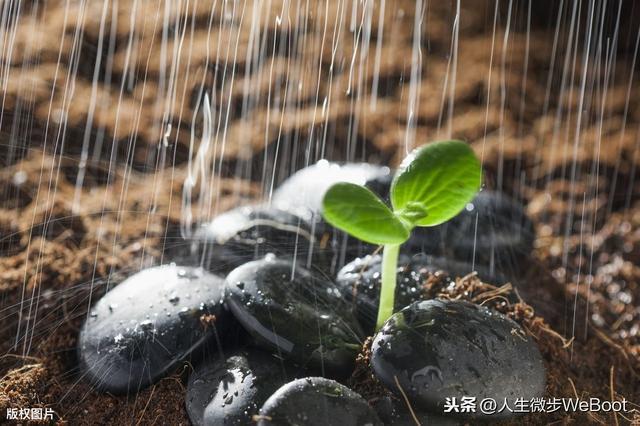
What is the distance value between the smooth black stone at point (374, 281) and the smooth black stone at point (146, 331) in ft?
0.85

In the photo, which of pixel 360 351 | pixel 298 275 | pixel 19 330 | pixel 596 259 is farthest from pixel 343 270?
pixel 596 259

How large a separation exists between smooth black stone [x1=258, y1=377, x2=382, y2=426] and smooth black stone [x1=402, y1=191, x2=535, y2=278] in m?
0.59

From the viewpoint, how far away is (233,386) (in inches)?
47.9

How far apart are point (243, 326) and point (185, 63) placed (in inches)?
72.1

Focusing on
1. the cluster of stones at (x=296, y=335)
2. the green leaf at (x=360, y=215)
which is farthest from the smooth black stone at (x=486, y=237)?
the green leaf at (x=360, y=215)

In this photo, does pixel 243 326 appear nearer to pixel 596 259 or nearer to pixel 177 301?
pixel 177 301

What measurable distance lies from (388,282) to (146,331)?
0.45 m

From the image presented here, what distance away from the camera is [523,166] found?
2.60 m

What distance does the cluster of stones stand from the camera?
1155 mm

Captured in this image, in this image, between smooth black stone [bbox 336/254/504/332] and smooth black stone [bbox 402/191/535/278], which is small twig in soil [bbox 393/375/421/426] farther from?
smooth black stone [bbox 402/191/535/278]

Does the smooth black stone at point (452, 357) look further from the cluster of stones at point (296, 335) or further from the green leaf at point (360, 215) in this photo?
the green leaf at point (360, 215)

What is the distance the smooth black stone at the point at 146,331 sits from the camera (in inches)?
51.9

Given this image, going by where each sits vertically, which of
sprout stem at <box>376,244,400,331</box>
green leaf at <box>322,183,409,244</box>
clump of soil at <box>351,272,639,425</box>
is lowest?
clump of soil at <box>351,272,639,425</box>

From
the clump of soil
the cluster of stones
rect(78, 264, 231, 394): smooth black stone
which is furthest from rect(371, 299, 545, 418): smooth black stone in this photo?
rect(78, 264, 231, 394): smooth black stone
